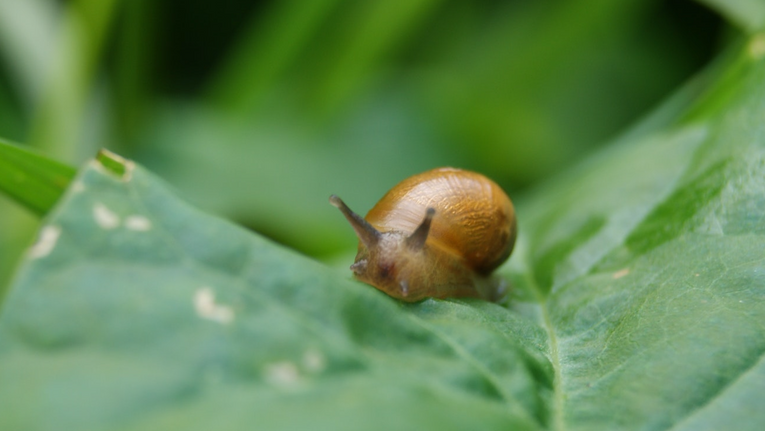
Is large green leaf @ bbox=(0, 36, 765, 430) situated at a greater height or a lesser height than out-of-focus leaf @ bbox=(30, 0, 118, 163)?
greater

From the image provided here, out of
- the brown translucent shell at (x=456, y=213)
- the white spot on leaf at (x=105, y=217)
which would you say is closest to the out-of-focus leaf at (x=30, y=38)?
the brown translucent shell at (x=456, y=213)

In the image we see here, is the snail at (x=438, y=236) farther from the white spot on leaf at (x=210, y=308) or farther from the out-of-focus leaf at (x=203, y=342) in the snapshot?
the white spot on leaf at (x=210, y=308)

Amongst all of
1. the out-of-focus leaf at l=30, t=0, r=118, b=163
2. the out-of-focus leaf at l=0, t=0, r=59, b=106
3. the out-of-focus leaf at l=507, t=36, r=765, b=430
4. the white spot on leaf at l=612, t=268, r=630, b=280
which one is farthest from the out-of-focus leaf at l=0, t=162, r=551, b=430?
the out-of-focus leaf at l=0, t=0, r=59, b=106

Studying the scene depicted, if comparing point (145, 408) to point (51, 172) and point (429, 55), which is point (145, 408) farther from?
point (429, 55)

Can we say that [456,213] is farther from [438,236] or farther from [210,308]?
[210,308]

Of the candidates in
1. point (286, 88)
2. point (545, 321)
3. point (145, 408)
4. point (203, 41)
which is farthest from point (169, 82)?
point (145, 408)

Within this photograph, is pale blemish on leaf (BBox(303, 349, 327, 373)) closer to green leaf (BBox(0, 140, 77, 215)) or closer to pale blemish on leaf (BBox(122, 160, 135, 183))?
pale blemish on leaf (BBox(122, 160, 135, 183))

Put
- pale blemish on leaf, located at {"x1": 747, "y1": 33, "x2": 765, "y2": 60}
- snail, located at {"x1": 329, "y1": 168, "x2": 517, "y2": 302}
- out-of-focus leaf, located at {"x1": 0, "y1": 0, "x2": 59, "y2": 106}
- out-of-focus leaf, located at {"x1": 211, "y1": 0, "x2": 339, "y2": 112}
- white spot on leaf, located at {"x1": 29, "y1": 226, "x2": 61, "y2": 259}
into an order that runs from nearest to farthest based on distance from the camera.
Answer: white spot on leaf, located at {"x1": 29, "y1": 226, "x2": 61, "y2": 259} < snail, located at {"x1": 329, "y1": 168, "x2": 517, "y2": 302} < pale blemish on leaf, located at {"x1": 747, "y1": 33, "x2": 765, "y2": 60} < out-of-focus leaf, located at {"x1": 0, "y1": 0, "x2": 59, "y2": 106} < out-of-focus leaf, located at {"x1": 211, "y1": 0, "x2": 339, "y2": 112}
